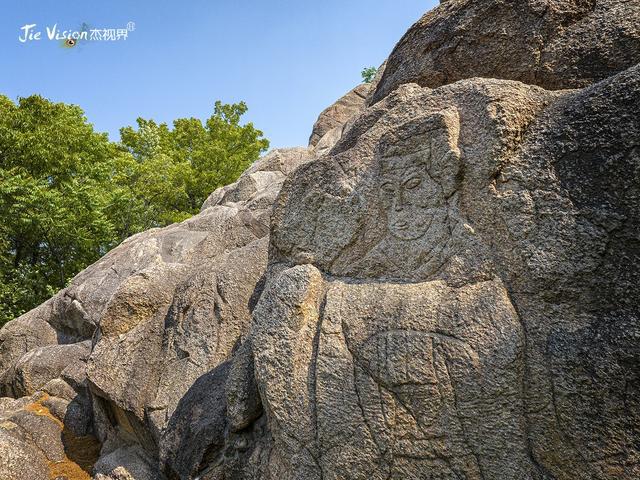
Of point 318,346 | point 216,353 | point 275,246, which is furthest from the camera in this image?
point 216,353

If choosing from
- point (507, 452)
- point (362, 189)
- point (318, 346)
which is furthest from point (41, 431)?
point (507, 452)

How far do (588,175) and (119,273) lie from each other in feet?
33.7

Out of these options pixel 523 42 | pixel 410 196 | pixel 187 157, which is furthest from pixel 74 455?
pixel 187 157

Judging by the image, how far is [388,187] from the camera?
4418 millimetres

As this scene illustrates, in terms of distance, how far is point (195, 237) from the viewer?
11789 mm

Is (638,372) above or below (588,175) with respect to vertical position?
below

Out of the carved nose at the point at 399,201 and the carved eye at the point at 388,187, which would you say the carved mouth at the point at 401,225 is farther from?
the carved eye at the point at 388,187

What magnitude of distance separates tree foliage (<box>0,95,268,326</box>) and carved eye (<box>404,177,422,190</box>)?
616 inches

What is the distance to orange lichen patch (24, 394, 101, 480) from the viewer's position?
707cm

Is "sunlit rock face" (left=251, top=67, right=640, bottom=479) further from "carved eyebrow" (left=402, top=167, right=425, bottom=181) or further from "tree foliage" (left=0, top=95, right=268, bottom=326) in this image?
"tree foliage" (left=0, top=95, right=268, bottom=326)

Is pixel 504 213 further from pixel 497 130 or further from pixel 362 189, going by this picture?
pixel 362 189

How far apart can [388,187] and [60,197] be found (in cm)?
1602

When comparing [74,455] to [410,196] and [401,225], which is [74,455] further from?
[410,196]

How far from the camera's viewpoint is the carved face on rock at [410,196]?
4.15m
